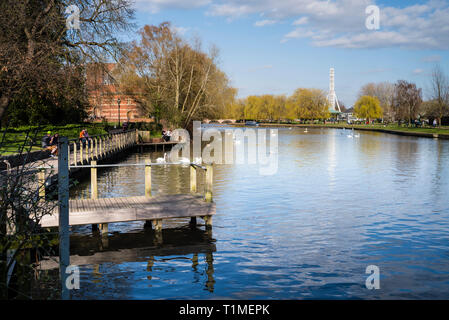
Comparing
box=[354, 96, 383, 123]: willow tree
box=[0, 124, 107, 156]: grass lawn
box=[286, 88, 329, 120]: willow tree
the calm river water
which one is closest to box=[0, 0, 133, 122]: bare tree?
box=[0, 124, 107, 156]: grass lawn

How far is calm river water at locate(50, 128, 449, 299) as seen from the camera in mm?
9633

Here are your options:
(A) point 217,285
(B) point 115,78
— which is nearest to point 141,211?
(A) point 217,285

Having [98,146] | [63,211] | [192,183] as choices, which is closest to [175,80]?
[98,146]

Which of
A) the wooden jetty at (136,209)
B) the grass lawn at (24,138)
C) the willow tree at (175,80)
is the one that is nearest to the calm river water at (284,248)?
the wooden jetty at (136,209)

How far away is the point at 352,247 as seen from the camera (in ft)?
41.5

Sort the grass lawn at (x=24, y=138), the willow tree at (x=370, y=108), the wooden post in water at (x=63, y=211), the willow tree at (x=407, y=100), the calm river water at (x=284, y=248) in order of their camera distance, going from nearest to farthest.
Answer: the grass lawn at (x=24, y=138), the wooden post in water at (x=63, y=211), the calm river water at (x=284, y=248), the willow tree at (x=407, y=100), the willow tree at (x=370, y=108)

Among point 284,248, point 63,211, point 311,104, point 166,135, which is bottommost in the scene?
point 284,248

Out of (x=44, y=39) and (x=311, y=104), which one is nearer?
(x=44, y=39)

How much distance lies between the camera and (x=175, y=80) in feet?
190

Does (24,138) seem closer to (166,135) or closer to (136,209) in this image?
(136,209)

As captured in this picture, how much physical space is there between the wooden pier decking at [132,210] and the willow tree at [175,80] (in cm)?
4401

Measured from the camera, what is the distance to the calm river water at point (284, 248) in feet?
31.6

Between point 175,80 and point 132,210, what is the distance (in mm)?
46945

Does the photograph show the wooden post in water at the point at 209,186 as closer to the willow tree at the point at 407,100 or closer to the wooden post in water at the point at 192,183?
the wooden post in water at the point at 192,183
